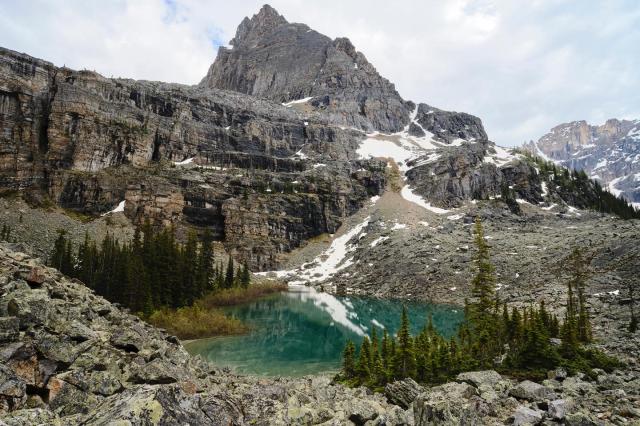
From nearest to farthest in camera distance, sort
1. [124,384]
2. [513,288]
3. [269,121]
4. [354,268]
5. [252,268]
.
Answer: [124,384], [513,288], [354,268], [252,268], [269,121]

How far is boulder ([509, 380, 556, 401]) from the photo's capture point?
57.5ft

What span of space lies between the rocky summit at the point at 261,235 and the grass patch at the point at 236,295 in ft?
51.2

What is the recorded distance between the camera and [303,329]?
5494 cm

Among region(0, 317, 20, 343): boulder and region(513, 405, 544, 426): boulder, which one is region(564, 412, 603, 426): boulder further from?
region(0, 317, 20, 343): boulder

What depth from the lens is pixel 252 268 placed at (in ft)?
412

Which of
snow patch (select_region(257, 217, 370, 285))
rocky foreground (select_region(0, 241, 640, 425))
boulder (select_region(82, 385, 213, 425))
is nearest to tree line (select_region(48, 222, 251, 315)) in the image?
rocky foreground (select_region(0, 241, 640, 425))

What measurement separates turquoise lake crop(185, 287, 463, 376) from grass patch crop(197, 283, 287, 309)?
2.59m

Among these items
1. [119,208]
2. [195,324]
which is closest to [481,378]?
[195,324]

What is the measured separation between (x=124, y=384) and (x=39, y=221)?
10886 cm

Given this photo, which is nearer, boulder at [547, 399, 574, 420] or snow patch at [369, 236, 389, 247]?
boulder at [547, 399, 574, 420]

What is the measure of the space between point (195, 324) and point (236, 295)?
101 ft

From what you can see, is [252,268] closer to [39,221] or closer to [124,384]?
[39,221]

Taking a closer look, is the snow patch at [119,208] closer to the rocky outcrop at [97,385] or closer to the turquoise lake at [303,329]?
the turquoise lake at [303,329]

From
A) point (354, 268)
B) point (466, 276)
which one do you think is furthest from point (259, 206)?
point (466, 276)
